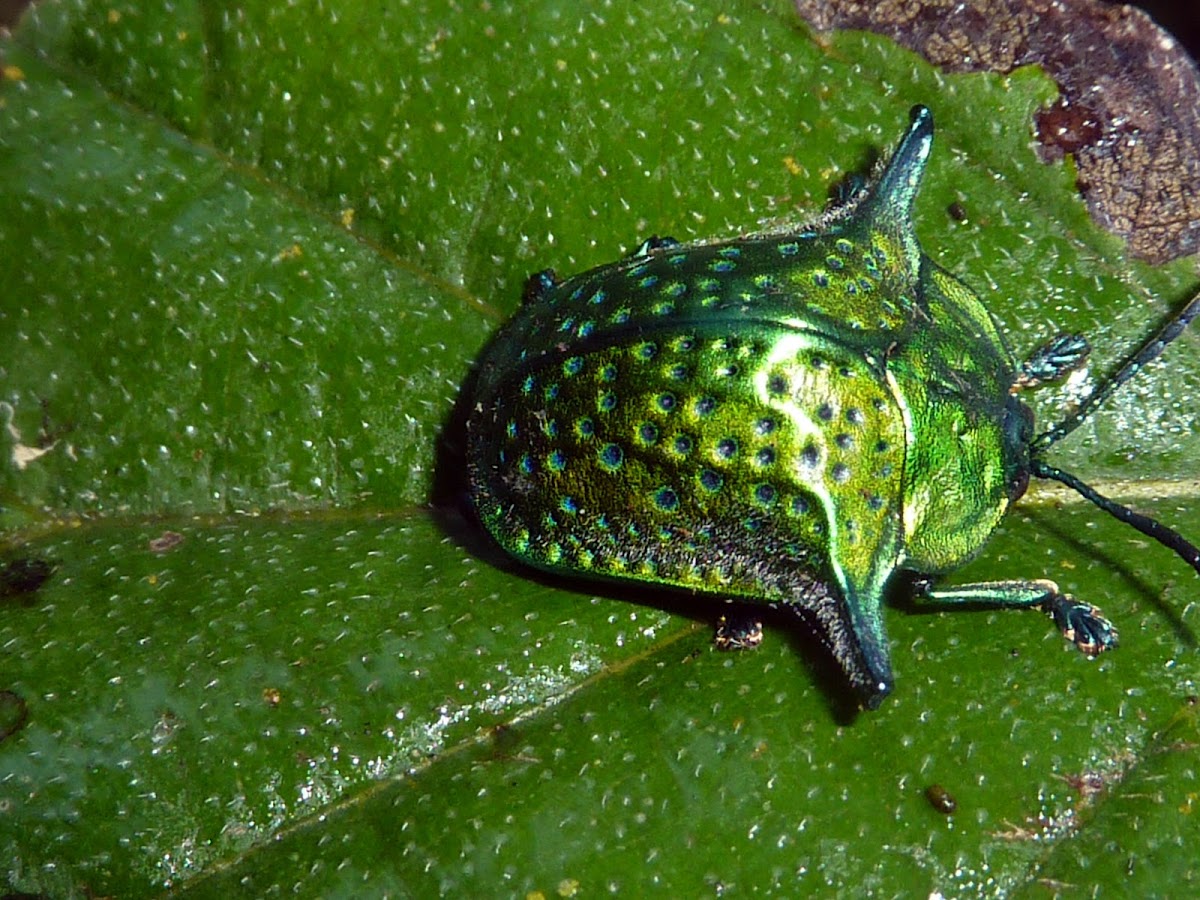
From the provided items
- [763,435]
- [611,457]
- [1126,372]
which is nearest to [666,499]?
[611,457]

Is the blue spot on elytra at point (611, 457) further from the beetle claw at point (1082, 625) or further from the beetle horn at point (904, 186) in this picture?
the beetle claw at point (1082, 625)

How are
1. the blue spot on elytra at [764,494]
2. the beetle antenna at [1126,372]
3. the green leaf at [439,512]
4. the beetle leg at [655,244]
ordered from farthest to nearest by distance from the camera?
1. the beetle leg at [655,244]
2. the beetle antenna at [1126,372]
3. the blue spot on elytra at [764,494]
4. the green leaf at [439,512]

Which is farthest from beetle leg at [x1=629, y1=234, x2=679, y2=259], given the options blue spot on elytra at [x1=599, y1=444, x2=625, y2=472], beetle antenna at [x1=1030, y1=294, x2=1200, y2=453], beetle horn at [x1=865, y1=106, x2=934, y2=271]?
beetle antenna at [x1=1030, y1=294, x2=1200, y2=453]

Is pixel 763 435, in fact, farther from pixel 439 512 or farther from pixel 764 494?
pixel 439 512

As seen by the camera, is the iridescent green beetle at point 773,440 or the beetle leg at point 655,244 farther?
the beetle leg at point 655,244

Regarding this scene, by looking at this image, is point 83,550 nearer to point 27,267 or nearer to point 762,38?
point 27,267

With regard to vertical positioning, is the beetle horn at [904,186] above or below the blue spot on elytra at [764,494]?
above

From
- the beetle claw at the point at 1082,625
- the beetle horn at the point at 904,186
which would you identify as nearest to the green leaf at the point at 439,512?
the beetle claw at the point at 1082,625
